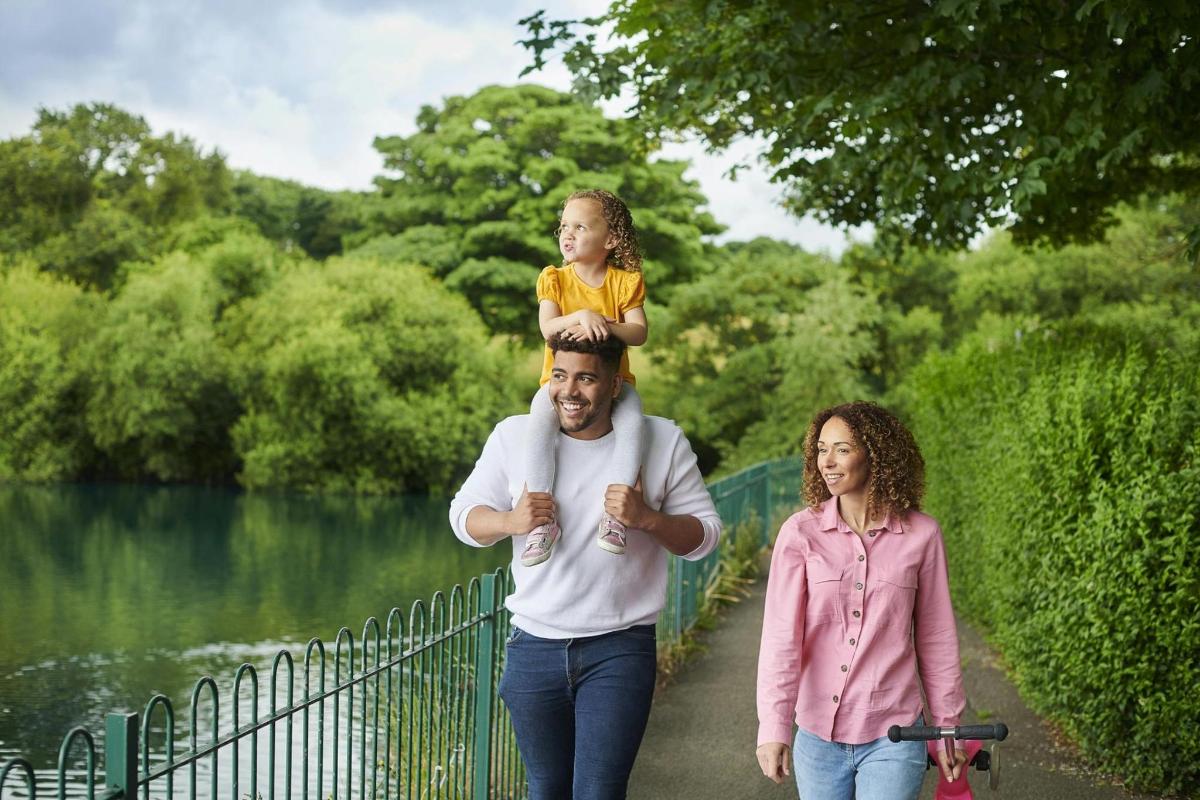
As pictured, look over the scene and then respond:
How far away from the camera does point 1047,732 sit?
311 inches

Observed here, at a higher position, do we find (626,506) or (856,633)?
(626,506)

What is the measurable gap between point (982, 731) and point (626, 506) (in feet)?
3.23

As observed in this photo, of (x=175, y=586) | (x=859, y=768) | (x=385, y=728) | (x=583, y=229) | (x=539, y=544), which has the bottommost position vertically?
(x=175, y=586)

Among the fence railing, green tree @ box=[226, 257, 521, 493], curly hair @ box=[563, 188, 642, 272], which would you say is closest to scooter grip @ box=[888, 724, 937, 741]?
the fence railing

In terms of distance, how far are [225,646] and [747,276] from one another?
73.7 ft

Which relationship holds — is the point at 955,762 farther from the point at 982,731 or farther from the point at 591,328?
the point at 591,328

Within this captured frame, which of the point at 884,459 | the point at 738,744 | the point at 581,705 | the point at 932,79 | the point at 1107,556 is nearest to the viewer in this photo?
the point at 581,705

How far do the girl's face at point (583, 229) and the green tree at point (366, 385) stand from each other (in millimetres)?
36764

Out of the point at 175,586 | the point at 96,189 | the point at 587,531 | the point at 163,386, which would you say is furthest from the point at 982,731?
the point at 96,189

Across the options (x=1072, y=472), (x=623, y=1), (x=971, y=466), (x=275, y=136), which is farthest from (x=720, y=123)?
(x=275, y=136)

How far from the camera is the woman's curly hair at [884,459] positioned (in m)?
3.70

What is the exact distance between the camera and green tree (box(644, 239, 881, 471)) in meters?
34.8

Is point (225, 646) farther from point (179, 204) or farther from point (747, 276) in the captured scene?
point (179, 204)

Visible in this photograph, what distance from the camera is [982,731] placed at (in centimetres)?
313
